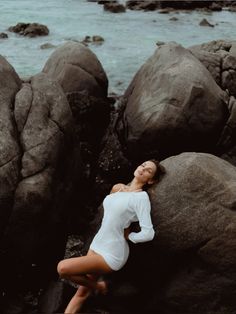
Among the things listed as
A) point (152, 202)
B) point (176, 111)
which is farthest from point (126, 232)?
point (176, 111)

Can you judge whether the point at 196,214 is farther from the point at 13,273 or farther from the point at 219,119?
the point at 219,119

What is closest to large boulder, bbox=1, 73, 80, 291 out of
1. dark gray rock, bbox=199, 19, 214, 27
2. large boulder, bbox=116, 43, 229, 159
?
large boulder, bbox=116, 43, 229, 159

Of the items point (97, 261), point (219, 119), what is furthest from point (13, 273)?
point (219, 119)

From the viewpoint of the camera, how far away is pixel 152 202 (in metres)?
8.30

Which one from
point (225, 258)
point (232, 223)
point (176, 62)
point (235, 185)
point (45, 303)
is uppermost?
point (176, 62)

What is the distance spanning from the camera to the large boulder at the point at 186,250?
8.12 m

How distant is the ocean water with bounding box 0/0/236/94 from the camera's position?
23.1 m

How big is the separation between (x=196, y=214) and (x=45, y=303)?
3.25 meters

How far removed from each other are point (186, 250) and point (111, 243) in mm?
1413

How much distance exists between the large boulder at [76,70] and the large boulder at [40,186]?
3967mm

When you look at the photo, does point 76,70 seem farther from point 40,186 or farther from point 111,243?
point 111,243

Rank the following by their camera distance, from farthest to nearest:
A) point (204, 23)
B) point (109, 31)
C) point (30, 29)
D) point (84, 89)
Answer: point (204, 23), point (109, 31), point (30, 29), point (84, 89)

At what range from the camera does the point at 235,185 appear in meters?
8.27

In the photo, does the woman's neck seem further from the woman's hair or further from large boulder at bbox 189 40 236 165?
large boulder at bbox 189 40 236 165
